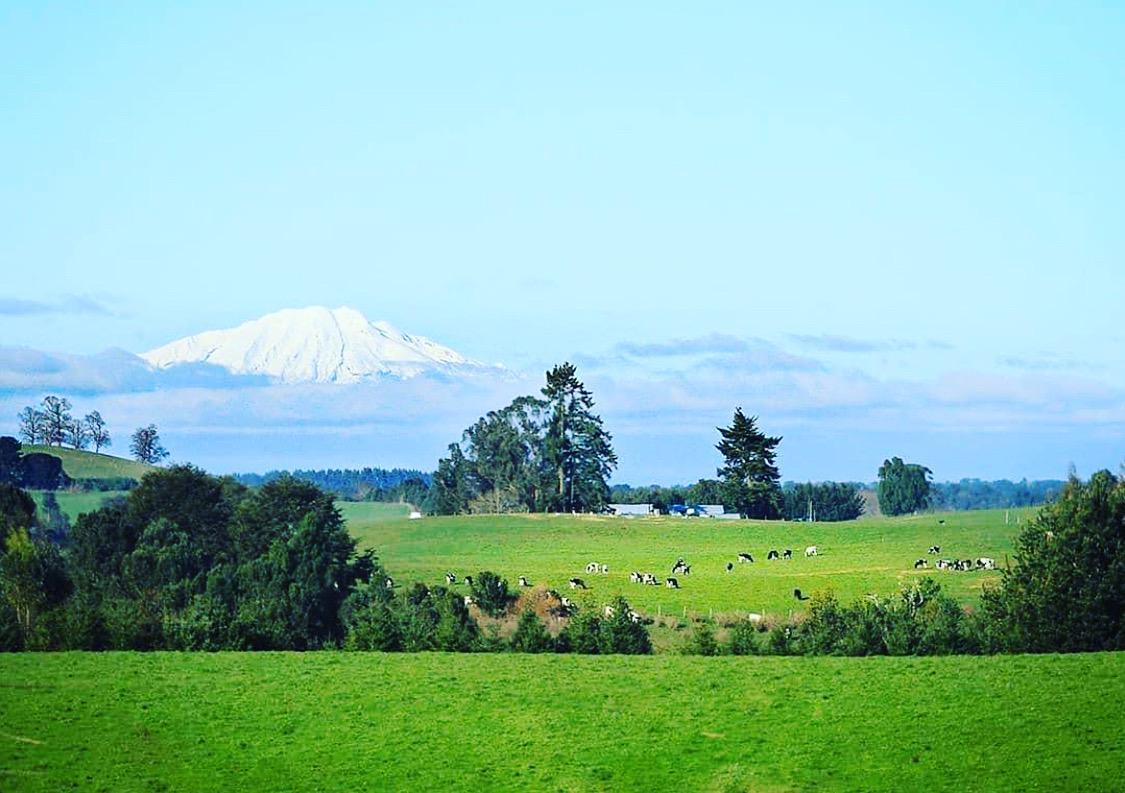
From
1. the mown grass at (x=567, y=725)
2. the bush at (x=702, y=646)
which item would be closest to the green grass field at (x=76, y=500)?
the bush at (x=702, y=646)

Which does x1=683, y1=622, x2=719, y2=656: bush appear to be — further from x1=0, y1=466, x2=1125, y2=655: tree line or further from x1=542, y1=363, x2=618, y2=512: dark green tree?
x1=542, y1=363, x2=618, y2=512: dark green tree

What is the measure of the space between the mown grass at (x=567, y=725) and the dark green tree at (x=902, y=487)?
148m

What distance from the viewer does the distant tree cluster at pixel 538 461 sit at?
492 feet

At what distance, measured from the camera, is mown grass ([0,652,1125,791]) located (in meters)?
33.9

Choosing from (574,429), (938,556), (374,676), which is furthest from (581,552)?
(374,676)

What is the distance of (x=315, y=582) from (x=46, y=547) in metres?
18.9

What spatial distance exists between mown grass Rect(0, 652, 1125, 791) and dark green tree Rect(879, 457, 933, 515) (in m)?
148

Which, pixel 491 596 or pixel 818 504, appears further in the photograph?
pixel 818 504

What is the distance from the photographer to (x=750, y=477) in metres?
145

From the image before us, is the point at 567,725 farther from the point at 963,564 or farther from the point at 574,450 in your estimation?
the point at 574,450

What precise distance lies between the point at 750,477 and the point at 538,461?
23.6 meters

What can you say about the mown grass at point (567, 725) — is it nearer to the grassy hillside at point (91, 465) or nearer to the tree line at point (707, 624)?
the tree line at point (707, 624)

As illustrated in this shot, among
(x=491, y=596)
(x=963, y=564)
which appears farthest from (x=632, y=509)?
(x=491, y=596)

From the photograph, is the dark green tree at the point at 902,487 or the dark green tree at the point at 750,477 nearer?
the dark green tree at the point at 750,477
